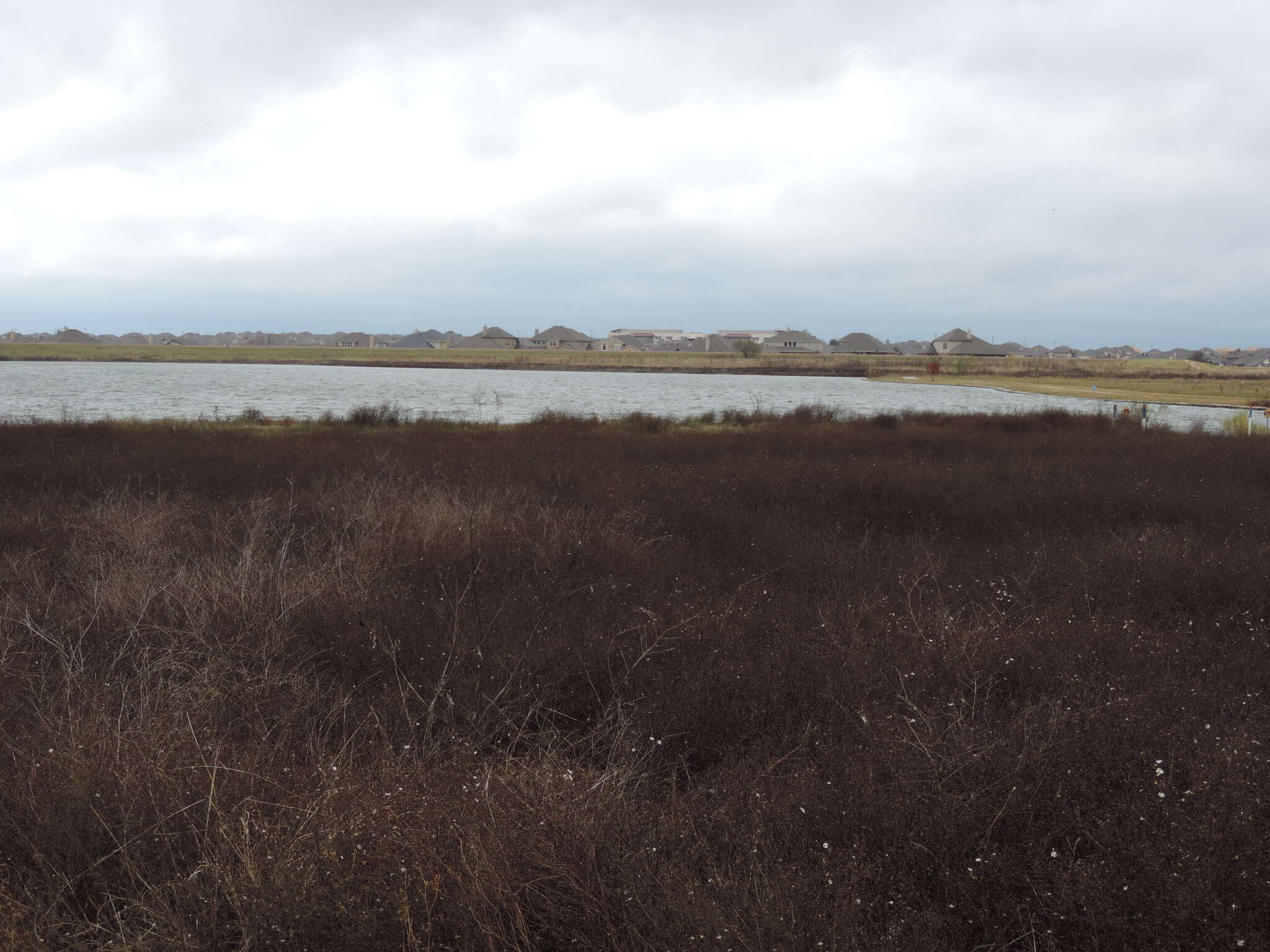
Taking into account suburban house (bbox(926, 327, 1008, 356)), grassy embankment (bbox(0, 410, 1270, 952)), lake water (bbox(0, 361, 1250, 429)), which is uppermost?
suburban house (bbox(926, 327, 1008, 356))

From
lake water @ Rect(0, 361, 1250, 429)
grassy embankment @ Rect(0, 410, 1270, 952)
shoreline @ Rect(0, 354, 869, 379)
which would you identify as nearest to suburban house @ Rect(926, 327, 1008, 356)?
shoreline @ Rect(0, 354, 869, 379)

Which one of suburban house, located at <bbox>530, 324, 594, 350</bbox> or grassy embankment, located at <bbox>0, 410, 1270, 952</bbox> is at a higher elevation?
suburban house, located at <bbox>530, 324, 594, 350</bbox>

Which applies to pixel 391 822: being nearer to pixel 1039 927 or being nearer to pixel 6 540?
pixel 1039 927

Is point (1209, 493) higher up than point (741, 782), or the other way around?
point (1209, 493)

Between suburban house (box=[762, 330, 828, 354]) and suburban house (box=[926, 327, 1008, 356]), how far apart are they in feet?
82.2

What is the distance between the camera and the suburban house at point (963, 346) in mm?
160250

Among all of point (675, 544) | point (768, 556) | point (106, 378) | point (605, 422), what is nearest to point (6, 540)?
point (675, 544)

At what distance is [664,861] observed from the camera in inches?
123

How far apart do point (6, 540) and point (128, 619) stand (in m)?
3.87

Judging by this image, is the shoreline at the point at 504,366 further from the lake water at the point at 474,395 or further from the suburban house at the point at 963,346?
A: the suburban house at the point at 963,346

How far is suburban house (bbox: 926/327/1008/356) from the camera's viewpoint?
16025 cm

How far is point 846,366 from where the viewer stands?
108m

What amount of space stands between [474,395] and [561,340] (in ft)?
481

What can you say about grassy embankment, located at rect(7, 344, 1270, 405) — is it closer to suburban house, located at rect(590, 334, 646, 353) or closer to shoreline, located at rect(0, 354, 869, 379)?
shoreline, located at rect(0, 354, 869, 379)
